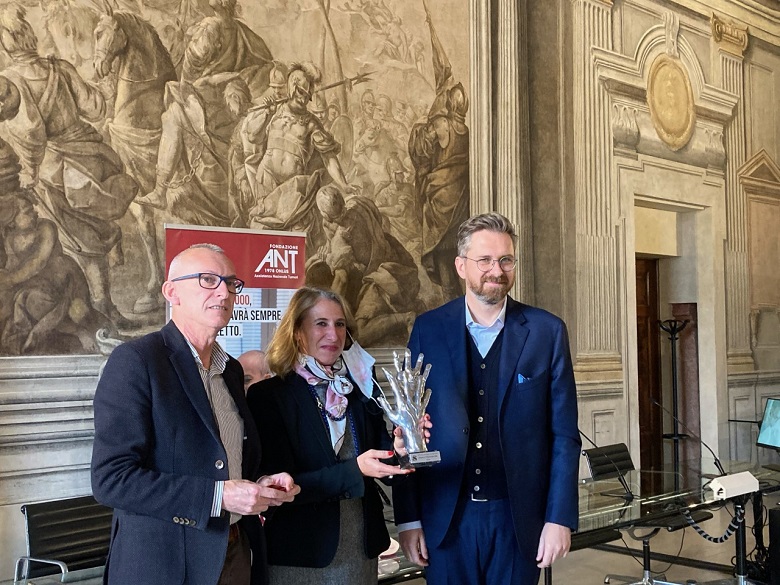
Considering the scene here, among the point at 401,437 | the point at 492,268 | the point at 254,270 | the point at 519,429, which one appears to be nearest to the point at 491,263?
the point at 492,268

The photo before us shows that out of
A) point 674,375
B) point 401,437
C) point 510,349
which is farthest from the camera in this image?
point 674,375

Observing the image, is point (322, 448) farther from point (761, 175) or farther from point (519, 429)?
point (761, 175)

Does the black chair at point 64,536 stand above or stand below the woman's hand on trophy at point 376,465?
below

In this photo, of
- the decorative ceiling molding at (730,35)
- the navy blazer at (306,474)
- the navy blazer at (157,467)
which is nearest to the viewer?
the navy blazer at (157,467)

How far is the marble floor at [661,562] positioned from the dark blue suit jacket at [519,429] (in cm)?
380

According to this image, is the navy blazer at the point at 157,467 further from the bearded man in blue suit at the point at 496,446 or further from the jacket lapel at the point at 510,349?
the jacket lapel at the point at 510,349

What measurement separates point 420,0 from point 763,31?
6560 millimetres

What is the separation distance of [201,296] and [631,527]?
393cm

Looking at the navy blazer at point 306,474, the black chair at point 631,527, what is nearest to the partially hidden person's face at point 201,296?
the navy blazer at point 306,474

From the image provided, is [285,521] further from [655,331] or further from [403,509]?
[655,331]

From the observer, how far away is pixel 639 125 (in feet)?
32.8

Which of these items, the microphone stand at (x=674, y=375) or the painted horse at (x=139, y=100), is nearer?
the painted horse at (x=139, y=100)

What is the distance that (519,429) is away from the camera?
3072mm

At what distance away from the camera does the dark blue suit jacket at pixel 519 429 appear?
120 inches
